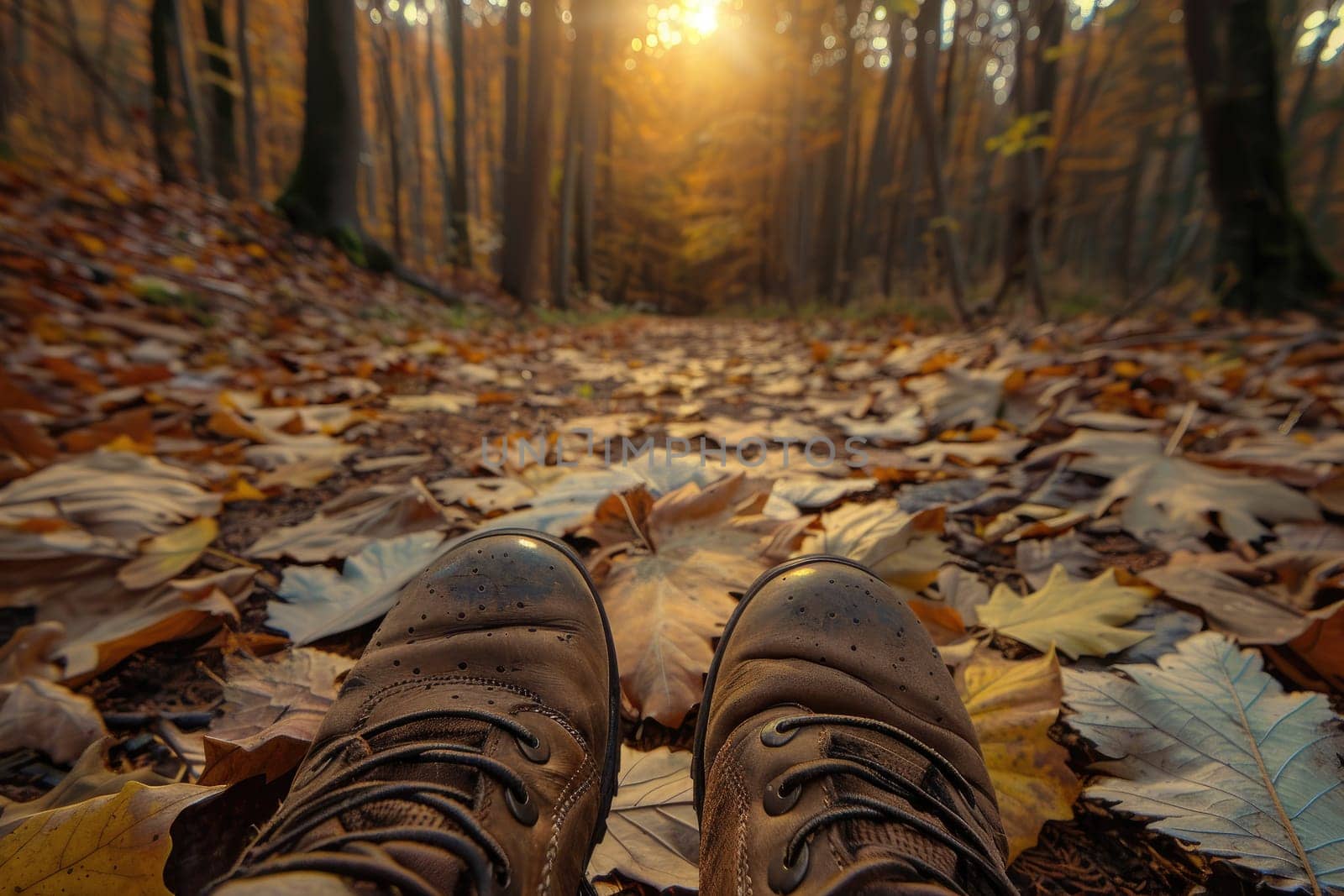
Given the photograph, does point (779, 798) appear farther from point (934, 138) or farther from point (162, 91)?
point (162, 91)

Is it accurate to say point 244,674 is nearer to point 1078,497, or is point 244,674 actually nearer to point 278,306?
point 1078,497

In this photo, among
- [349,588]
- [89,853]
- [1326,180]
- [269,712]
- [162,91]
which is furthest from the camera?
[1326,180]

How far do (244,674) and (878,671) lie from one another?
1.03 m

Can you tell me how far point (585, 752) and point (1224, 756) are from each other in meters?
0.85

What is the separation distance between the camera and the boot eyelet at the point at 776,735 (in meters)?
0.81

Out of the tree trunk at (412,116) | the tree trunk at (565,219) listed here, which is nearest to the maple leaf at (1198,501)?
the tree trunk at (565,219)

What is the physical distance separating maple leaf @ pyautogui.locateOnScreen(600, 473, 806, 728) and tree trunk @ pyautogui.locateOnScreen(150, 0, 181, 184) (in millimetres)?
6832

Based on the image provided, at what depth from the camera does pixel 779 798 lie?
76 centimetres

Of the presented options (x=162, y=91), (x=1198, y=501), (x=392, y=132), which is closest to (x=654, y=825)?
(x=1198, y=501)

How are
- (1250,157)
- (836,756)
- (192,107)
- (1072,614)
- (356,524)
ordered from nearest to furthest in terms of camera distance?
(836,756), (1072,614), (356,524), (1250,157), (192,107)

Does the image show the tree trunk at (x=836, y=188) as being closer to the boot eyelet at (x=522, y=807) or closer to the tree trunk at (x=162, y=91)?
the tree trunk at (x=162, y=91)

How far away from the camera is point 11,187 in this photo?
12.1ft
